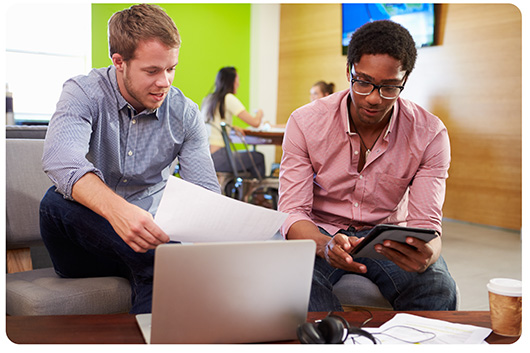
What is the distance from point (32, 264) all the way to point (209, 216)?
4.00ft

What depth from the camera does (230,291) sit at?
84 centimetres

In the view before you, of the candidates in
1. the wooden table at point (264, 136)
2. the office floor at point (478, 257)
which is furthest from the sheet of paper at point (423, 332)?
the wooden table at point (264, 136)

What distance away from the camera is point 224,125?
12.7 ft

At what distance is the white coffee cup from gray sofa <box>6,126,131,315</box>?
2.98 feet

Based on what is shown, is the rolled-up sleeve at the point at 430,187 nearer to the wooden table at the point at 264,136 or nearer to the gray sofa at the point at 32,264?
the gray sofa at the point at 32,264

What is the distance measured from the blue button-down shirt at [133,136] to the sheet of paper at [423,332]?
0.75 metres

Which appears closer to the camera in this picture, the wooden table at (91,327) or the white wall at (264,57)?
the wooden table at (91,327)

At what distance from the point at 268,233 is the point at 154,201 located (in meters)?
0.77

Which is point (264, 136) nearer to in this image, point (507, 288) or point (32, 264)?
point (32, 264)

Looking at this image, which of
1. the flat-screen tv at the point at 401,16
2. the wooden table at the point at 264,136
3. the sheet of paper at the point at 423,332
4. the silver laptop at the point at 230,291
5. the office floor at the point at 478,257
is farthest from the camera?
the flat-screen tv at the point at 401,16

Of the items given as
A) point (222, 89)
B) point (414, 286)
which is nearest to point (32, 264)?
point (414, 286)

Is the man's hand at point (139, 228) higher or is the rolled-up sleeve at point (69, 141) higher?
the rolled-up sleeve at point (69, 141)

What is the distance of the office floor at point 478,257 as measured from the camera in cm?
276

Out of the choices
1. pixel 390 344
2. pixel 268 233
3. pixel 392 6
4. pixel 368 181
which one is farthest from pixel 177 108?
pixel 392 6
